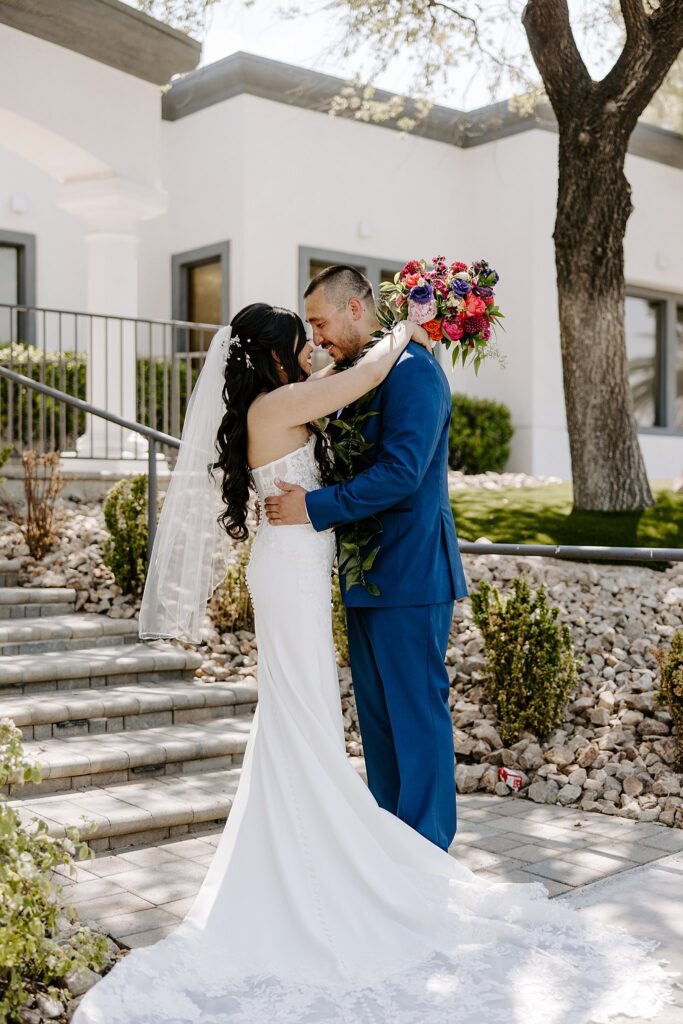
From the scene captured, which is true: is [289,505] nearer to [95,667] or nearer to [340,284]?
[340,284]

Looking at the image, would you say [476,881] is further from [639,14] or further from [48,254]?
[48,254]

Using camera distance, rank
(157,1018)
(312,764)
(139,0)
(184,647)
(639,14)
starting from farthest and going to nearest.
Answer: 1. (139,0)
2. (639,14)
3. (184,647)
4. (312,764)
5. (157,1018)

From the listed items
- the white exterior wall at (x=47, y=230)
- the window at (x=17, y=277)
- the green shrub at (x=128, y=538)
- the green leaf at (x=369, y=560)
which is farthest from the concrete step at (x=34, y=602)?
the white exterior wall at (x=47, y=230)

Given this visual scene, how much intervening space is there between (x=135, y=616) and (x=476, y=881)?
398 centimetres

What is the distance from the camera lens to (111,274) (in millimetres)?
10781

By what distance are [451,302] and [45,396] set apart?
24.5 ft

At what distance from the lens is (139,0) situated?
10523mm

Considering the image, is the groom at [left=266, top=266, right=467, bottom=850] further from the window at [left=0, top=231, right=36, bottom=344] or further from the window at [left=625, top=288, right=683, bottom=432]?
the window at [left=625, top=288, right=683, bottom=432]

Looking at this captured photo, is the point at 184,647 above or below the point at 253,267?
below

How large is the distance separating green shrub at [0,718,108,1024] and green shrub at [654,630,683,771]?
120 inches

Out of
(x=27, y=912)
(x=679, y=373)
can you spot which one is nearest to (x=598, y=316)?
(x=27, y=912)

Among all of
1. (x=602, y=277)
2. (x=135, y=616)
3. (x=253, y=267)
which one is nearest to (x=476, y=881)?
(x=135, y=616)

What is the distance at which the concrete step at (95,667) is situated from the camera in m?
5.80

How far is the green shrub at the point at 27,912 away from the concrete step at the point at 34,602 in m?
4.18
